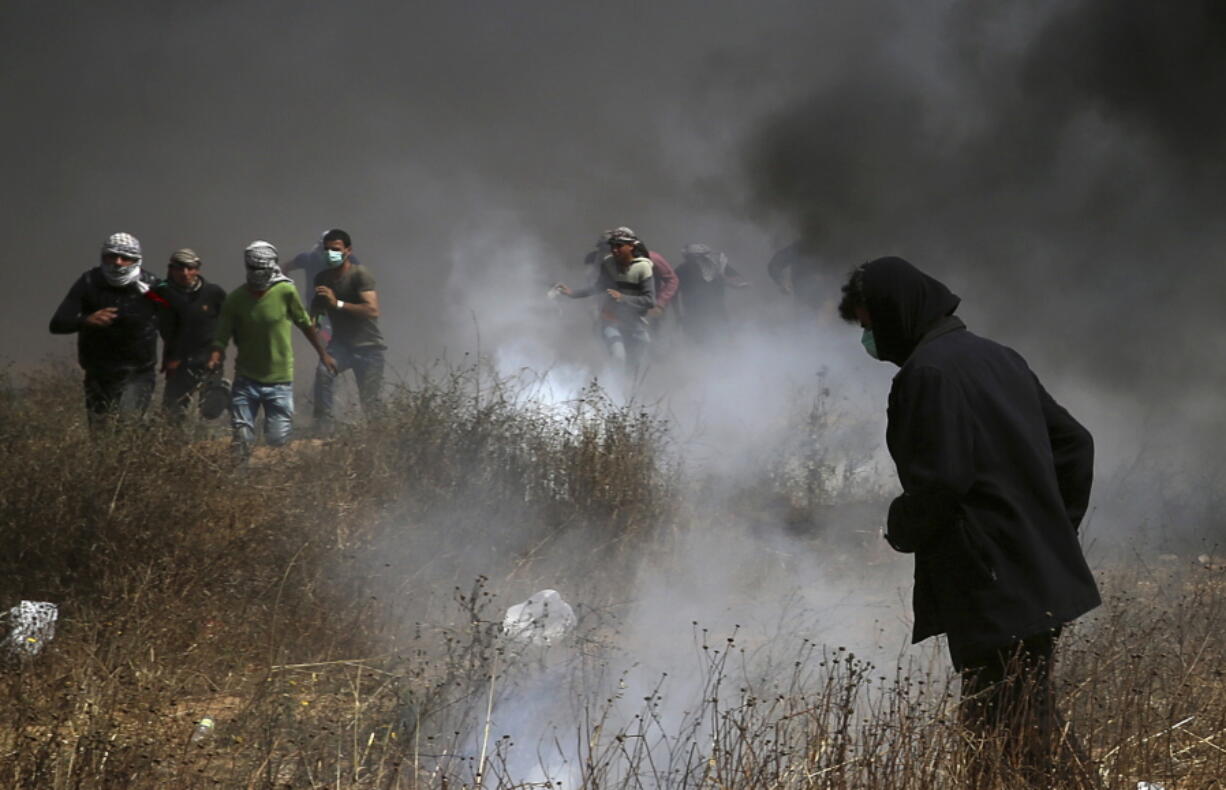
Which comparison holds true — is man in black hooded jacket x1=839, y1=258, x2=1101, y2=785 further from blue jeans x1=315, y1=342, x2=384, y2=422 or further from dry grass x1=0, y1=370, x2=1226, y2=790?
blue jeans x1=315, y1=342, x2=384, y2=422

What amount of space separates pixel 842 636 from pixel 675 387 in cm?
372

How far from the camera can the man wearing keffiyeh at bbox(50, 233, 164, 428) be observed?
6.98 metres

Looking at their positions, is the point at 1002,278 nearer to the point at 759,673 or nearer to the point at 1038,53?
the point at 1038,53

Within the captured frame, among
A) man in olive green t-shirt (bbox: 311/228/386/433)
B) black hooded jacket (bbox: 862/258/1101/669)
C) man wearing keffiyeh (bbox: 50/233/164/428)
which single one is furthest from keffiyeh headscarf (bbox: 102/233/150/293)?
black hooded jacket (bbox: 862/258/1101/669)

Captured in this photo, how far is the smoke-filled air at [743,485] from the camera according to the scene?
10.2ft

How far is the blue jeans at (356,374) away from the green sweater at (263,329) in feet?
1.44

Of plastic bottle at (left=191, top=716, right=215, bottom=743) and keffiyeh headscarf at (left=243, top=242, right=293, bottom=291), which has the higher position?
keffiyeh headscarf at (left=243, top=242, right=293, bottom=291)

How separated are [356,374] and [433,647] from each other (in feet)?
12.9

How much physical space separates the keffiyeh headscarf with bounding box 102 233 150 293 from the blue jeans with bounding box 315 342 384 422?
4.53 ft

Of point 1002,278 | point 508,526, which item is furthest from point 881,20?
point 508,526

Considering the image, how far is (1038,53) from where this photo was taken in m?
10.1

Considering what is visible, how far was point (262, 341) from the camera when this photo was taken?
7418 millimetres

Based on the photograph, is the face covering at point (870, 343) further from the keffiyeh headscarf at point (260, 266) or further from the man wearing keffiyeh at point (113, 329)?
the keffiyeh headscarf at point (260, 266)

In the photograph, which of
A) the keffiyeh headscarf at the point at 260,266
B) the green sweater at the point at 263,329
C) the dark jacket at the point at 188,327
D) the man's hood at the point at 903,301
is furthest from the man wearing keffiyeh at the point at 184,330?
the man's hood at the point at 903,301
